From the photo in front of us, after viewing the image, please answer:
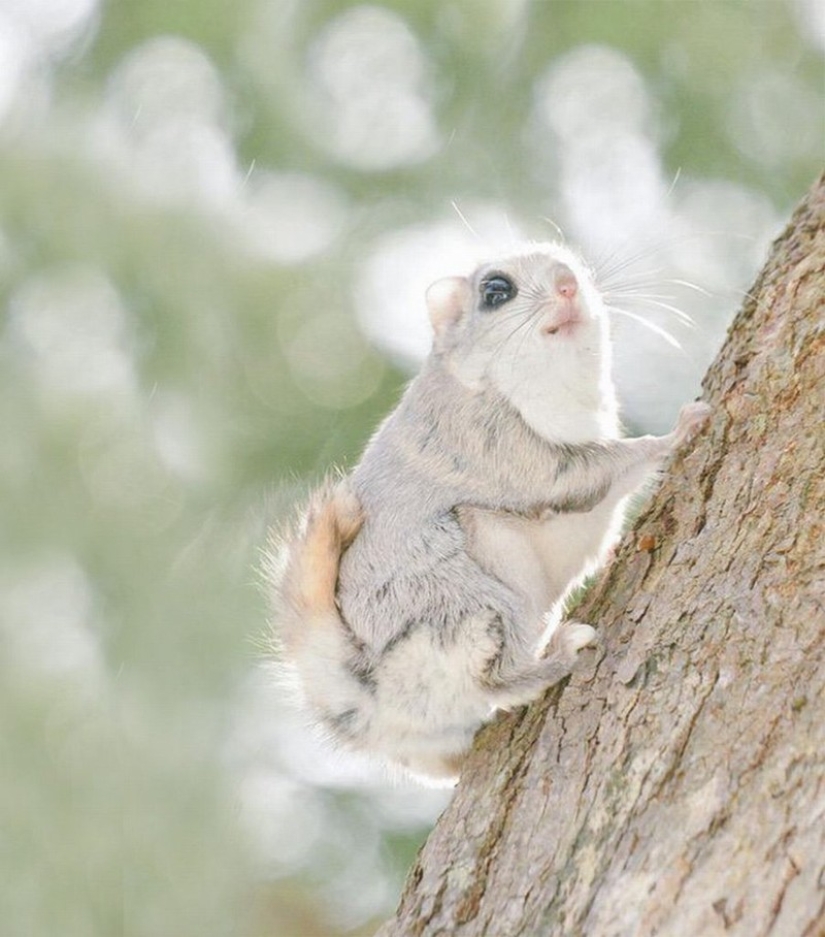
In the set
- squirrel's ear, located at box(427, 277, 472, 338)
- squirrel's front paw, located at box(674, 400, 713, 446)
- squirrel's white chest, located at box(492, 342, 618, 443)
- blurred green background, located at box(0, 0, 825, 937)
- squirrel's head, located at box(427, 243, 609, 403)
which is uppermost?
blurred green background, located at box(0, 0, 825, 937)

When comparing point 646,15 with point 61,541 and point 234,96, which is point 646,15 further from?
point 61,541

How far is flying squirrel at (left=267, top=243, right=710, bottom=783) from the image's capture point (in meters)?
2.50

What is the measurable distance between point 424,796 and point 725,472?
3673 millimetres

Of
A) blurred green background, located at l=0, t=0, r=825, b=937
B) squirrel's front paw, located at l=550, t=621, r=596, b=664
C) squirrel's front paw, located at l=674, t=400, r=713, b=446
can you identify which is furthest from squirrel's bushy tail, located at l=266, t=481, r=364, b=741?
blurred green background, located at l=0, t=0, r=825, b=937

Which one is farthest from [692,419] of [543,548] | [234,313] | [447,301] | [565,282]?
[234,313]

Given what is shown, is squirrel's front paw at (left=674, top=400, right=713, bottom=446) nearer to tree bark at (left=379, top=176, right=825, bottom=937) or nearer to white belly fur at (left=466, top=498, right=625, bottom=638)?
tree bark at (left=379, top=176, right=825, bottom=937)

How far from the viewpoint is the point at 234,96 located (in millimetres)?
5816

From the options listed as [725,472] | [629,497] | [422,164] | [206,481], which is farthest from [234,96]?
[725,472]

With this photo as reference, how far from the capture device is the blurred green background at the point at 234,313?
4941 mm

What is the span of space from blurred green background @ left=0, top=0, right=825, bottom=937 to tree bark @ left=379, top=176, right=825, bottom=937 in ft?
5.93

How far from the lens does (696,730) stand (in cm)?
201

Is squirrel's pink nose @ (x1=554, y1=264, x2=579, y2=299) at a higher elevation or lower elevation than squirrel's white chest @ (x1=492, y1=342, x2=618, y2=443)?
higher

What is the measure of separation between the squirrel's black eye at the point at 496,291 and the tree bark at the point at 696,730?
0.61m

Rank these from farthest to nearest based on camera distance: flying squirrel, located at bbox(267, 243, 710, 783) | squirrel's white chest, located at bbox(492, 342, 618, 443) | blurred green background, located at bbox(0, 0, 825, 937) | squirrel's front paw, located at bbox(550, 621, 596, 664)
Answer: blurred green background, located at bbox(0, 0, 825, 937), squirrel's white chest, located at bbox(492, 342, 618, 443), flying squirrel, located at bbox(267, 243, 710, 783), squirrel's front paw, located at bbox(550, 621, 596, 664)
